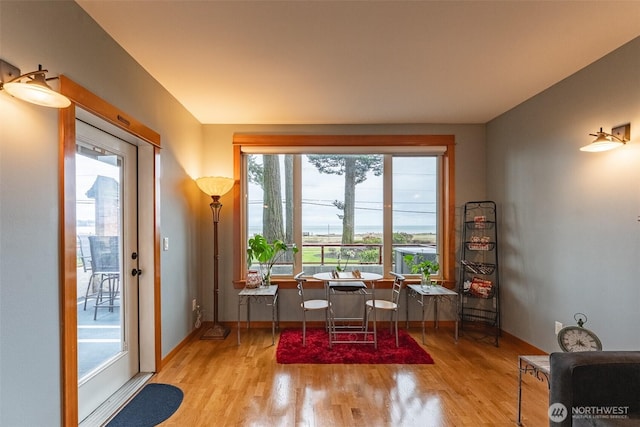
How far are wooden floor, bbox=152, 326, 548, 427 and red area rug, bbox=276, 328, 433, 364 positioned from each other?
0.11 m

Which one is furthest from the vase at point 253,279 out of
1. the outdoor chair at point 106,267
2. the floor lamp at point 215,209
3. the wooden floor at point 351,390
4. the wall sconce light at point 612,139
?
the wall sconce light at point 612,139

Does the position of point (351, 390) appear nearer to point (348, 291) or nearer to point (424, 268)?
point (348, 291)

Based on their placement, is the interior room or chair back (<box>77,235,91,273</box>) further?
chair back (<box>77,235,91,273</box>)

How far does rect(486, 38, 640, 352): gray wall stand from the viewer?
7.30 feet

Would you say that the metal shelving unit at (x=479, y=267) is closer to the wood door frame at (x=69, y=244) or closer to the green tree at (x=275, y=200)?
the green tree at (x=275, y=200)

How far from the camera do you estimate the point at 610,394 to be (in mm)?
1511

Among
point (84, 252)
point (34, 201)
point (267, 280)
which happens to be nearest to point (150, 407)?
point (84, 252)

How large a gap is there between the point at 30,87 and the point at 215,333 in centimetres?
303

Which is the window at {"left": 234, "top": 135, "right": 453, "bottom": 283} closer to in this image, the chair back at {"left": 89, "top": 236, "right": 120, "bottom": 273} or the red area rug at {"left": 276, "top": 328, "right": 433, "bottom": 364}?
the red area rug at {"left": 276, "top": 328, "right": 433, "bottom": 364}

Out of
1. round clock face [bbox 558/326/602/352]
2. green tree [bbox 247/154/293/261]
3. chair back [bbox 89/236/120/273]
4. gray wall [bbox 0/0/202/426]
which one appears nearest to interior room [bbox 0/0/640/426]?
gray wall [bbox 0/0/202/426]

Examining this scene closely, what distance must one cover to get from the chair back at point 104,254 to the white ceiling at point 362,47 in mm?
1433

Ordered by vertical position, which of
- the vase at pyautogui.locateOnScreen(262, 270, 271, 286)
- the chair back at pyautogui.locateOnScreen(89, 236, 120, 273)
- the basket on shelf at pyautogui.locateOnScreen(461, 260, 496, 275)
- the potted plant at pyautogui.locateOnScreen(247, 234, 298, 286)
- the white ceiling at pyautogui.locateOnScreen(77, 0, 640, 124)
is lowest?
the vase at pyautogui.locateOnScreen(262, 270, 271, 286)

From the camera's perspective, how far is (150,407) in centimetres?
221

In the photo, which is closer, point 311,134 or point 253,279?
point 253,279
